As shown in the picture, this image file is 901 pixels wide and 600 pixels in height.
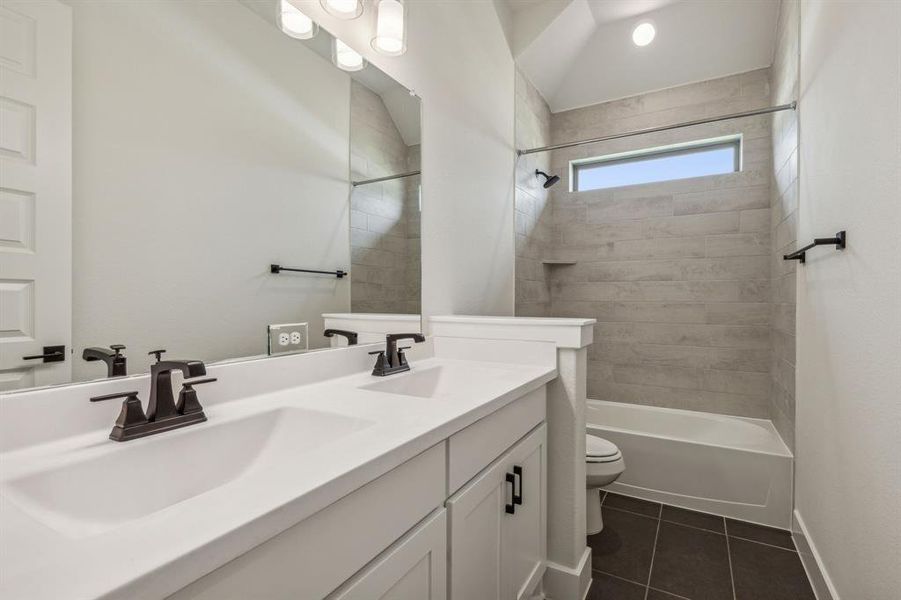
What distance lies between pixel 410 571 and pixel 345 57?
149cm

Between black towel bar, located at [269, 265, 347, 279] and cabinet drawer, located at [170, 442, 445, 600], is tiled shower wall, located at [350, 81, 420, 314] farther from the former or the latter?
cabinet drawer, located at [170, 442, 445, 600]

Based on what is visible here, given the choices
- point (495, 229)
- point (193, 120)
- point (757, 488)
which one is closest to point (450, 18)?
point (495, 229)

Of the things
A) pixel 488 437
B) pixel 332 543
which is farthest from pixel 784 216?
pixel 332 543

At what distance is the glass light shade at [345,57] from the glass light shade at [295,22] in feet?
0.33

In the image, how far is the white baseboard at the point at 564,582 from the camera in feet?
5.00

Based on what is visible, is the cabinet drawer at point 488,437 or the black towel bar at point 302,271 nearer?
the cabinet drawer at point 488,437

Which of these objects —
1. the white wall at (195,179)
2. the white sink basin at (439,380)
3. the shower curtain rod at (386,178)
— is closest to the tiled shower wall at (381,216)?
the shower curtain rod at (386,178)

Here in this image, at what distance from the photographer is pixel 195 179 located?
97cm

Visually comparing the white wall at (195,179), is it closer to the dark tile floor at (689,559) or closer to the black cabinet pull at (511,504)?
the black cabinet pull at (511,504)

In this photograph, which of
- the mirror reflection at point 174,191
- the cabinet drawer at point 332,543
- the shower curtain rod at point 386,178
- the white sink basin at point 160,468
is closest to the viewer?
the cabinet drawer at point 332,543

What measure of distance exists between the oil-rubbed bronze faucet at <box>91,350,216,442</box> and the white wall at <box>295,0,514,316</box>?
103 centimetres

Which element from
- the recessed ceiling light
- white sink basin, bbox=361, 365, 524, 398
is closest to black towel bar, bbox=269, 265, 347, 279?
white sink basin, bbox=361, 365, 524, 398

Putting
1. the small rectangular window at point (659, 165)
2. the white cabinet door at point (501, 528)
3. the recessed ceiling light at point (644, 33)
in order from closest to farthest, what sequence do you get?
the white cabinet door at point (501, 528) < the recessed ceiling light at point (644, 33) < the small rectangular window at point (659, 165)

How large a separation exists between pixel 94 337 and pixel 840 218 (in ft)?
6.75
